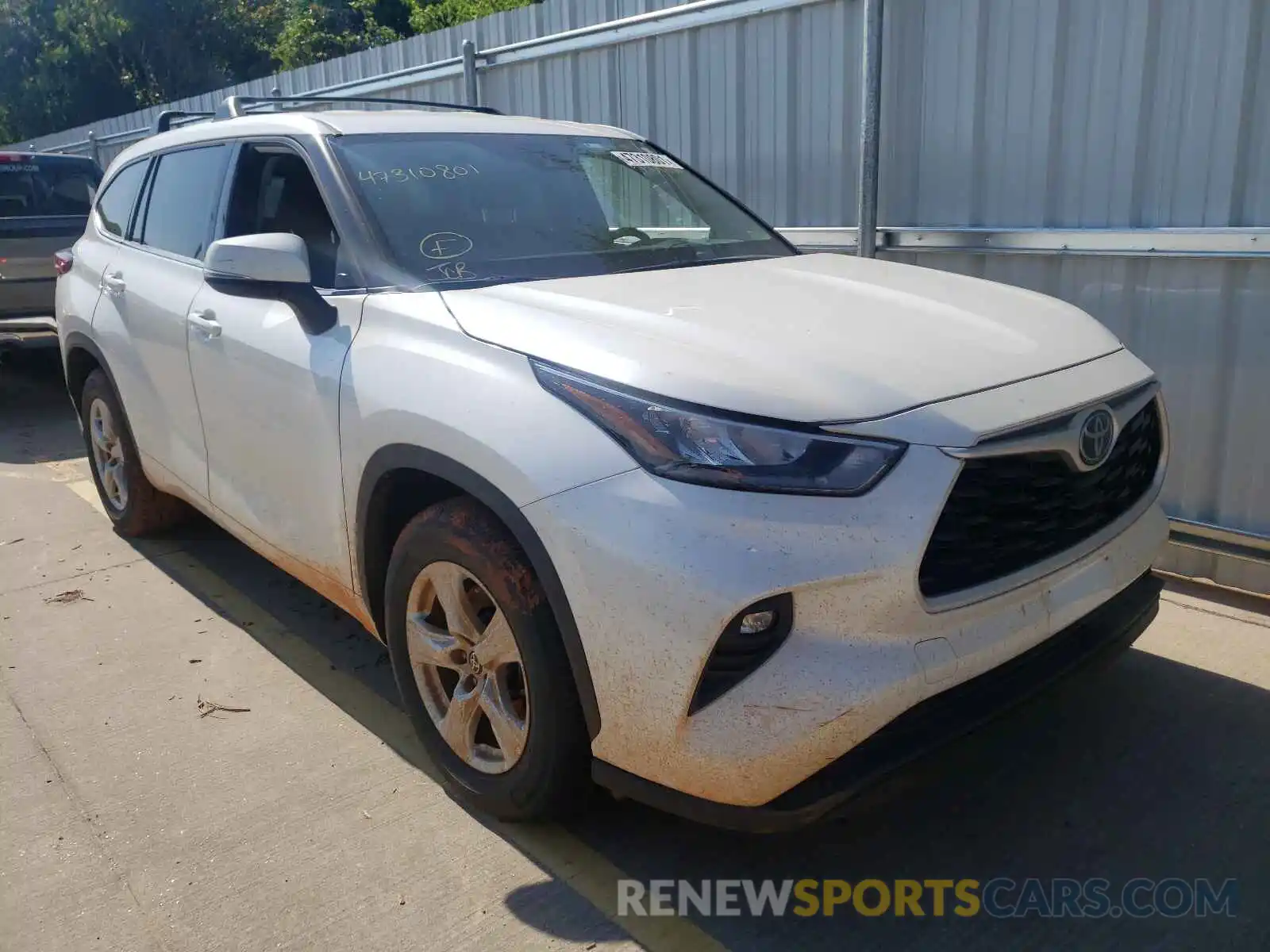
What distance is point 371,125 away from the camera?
140 inches

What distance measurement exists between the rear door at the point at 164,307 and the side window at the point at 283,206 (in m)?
0.20

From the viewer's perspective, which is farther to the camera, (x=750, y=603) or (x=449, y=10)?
(x=449, y=10)

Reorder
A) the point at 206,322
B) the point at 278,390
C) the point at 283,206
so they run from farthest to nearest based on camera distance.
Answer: the point at 206,322 → the point at 283,206 → the point at 278,390

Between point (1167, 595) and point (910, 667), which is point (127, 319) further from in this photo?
point (1167, 595)

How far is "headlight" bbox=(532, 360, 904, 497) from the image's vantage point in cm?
216

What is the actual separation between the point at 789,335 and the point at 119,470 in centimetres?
373

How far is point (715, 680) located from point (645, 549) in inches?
11.7

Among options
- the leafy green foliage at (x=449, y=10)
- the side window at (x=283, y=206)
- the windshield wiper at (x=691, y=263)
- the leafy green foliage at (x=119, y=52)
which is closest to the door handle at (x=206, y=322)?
the side window at (x=283, y=206)

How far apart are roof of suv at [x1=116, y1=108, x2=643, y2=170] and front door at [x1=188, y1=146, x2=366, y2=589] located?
0.10m

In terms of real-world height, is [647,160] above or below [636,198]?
above

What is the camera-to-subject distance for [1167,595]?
4.34 metres

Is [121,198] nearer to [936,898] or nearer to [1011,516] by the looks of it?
[1011,516]

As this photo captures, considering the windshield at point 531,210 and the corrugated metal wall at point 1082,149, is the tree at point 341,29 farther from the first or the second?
the windshield at point 531,210

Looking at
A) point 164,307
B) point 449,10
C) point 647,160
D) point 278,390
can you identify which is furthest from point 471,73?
point 449,10
